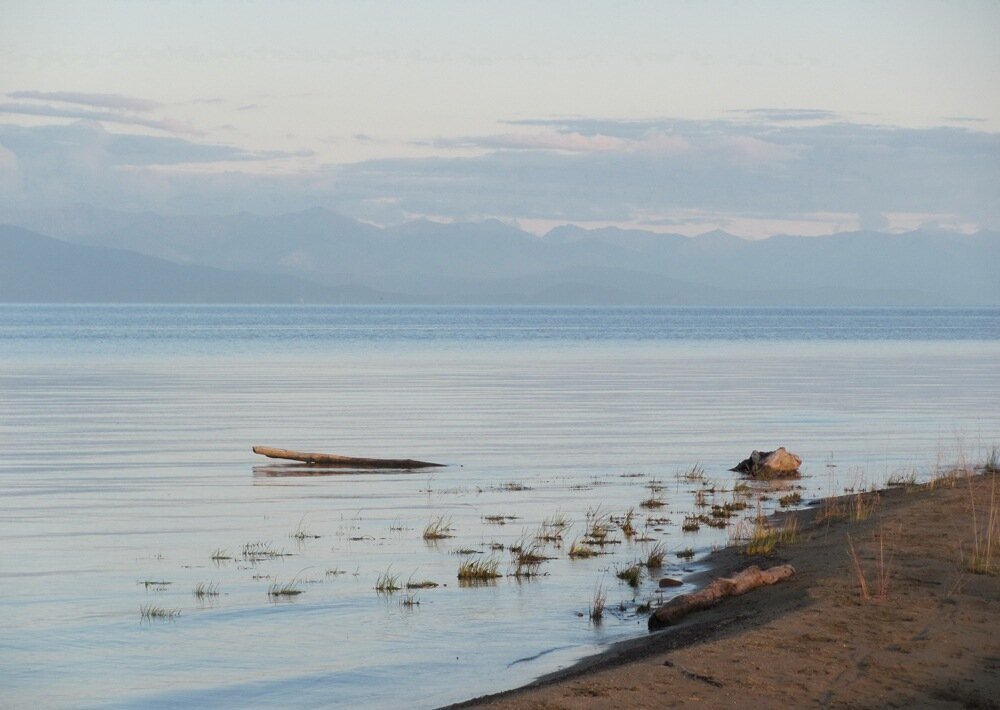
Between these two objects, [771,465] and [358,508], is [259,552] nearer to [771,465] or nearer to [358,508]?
[358,508]

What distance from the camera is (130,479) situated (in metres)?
27.1

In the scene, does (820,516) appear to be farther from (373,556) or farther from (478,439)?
(478,439)

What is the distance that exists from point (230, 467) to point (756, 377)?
131 feet

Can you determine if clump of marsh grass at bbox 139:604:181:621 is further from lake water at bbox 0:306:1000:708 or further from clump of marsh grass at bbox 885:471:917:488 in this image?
clump of marsh grass at bbox 885:471:917:488

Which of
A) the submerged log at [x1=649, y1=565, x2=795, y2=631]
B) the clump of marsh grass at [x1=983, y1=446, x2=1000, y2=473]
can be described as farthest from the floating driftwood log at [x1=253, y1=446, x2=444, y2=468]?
the submerged log at [x1=649, y1=565, x2=795, y2=631]

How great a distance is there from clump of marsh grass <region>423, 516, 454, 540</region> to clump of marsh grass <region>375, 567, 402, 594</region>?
280cm

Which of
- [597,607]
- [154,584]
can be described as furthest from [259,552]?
[597,607]

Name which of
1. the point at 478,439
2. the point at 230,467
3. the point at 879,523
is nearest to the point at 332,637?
the point at 879,523

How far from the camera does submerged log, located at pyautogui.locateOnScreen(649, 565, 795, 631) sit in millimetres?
14828

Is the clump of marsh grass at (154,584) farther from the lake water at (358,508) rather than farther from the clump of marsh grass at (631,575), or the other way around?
the clump of marsh grass at (631,575)

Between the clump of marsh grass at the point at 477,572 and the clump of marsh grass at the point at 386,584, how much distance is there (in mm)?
866

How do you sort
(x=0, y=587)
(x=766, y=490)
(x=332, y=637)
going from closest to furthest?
(x=332, y=637) < (x=0, y=587) < (x=766, y=490)

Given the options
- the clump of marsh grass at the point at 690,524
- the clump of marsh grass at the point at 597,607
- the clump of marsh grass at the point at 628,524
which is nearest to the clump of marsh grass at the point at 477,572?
the clump of marsh grass at the point at 597,607

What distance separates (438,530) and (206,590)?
4.75 metres
